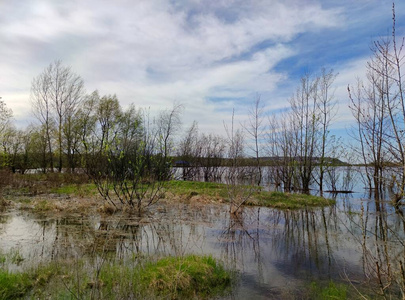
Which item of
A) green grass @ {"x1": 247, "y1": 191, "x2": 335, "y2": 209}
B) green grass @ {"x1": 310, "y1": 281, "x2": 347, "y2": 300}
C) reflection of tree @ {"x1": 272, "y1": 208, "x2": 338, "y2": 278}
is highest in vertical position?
green grass @ {"x1": 247, "y1": 191, "x2": 335, "y2": 209}

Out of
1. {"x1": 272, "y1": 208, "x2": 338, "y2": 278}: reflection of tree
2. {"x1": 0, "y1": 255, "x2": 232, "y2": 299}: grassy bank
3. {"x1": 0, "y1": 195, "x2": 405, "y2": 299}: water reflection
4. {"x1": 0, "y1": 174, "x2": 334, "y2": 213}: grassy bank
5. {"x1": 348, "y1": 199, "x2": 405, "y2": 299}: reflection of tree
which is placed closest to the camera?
{"x1": 0, "y1": 255, "x2": 232, "y2": 299}: grassy bank

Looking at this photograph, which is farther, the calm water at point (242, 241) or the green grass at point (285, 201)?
the green grass at point (285, 201)

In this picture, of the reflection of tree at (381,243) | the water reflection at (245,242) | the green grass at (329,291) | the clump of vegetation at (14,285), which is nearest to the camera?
the clump of vegetation at (14,285)

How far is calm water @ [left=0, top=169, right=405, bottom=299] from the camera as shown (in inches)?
229

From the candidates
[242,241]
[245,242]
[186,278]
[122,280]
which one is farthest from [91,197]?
[186,278]

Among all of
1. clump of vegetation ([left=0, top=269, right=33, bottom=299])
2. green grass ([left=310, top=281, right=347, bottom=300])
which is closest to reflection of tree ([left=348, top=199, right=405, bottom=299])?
green grass ([left=310, top=281, right=347, bottom=300])

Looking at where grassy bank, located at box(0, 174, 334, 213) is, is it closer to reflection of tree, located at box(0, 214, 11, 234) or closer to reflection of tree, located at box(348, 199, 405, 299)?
reflection of tree, located at box(0, 214, 11, 234)

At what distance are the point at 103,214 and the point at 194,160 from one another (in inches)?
931

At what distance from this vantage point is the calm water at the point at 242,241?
582 centimetres

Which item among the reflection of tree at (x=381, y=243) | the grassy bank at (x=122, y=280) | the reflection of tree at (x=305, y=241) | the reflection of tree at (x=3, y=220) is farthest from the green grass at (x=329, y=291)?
the reflection of tree at (x=3, y=220)

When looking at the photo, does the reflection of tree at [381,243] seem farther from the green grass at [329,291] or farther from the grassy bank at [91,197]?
the grassy bank at [91,197]

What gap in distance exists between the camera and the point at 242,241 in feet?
27.5

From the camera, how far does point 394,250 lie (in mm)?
7324

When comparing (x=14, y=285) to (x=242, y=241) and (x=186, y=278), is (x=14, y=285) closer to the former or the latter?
(x=186, y=278)
